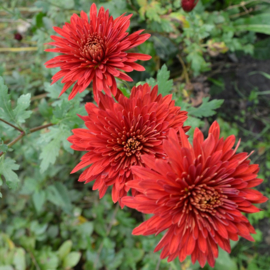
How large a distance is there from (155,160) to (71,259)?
165 centimetres

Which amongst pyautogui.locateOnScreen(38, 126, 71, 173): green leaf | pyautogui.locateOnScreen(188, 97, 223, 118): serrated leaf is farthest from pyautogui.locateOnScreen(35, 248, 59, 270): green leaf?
pyautogui.locateOnScreen(188, 97, 223, 118): serrated leaf

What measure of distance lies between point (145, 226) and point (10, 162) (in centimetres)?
79

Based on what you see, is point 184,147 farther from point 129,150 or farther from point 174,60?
point 174,60

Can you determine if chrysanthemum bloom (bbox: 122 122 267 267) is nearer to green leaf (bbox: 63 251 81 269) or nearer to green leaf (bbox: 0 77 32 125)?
green leaf (bbox: 0 77 32 125)

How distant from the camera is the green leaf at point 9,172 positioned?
1.17 m

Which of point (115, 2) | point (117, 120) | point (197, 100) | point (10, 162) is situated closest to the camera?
point (117, 120)

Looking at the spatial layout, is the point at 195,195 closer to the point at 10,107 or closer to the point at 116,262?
the point at 10,107

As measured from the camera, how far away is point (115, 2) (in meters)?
1.86

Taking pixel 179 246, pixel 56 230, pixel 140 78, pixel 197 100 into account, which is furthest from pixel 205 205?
pixel 56 230

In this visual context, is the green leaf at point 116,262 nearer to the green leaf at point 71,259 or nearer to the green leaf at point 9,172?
the green leaf at point 71,259

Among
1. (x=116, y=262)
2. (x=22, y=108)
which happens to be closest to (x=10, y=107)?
(x=22, y=108)

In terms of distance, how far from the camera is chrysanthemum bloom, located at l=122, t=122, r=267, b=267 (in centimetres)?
89

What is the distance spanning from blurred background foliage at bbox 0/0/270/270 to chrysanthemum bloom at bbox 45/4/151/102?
0.56 m

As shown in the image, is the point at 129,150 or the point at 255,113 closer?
the point at 129,150
